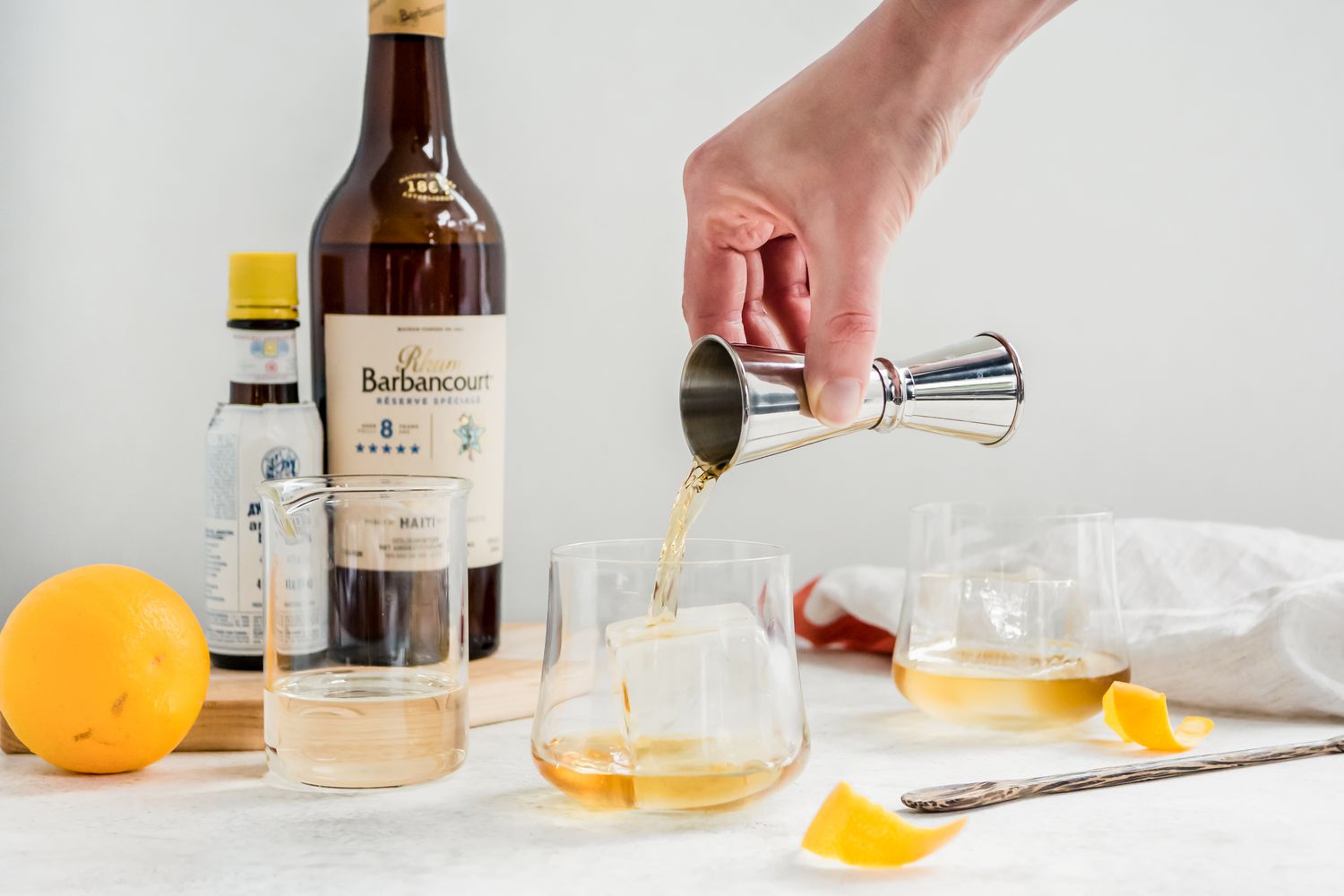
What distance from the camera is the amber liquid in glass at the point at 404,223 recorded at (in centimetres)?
101

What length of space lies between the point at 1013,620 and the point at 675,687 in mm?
319

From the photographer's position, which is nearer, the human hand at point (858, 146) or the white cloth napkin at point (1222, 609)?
the human hand at point (858, 146)

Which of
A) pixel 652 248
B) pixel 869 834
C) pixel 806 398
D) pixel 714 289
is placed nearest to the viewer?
pixel 869 834

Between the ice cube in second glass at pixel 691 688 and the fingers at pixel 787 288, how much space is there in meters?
0.40

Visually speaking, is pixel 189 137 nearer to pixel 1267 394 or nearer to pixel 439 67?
pixel 439 67

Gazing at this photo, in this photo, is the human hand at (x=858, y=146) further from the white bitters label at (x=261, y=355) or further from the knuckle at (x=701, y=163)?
the white bitters label at (x=261, y=355)

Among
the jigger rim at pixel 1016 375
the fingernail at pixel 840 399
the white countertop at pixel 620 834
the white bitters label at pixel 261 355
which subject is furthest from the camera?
the white bitters label at pixel 261 355

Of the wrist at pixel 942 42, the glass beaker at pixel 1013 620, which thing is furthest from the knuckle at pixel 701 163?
the glass beaker at pixel 1013 620

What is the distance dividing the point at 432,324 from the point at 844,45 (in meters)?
0.35

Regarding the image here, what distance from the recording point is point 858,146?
0.82m

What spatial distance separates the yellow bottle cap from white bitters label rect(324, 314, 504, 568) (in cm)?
4

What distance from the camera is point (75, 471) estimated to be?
1266 mm

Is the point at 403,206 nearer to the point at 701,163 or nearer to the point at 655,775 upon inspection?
the point at 701,163

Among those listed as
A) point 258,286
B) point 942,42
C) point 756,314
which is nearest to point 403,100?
point 258,286
